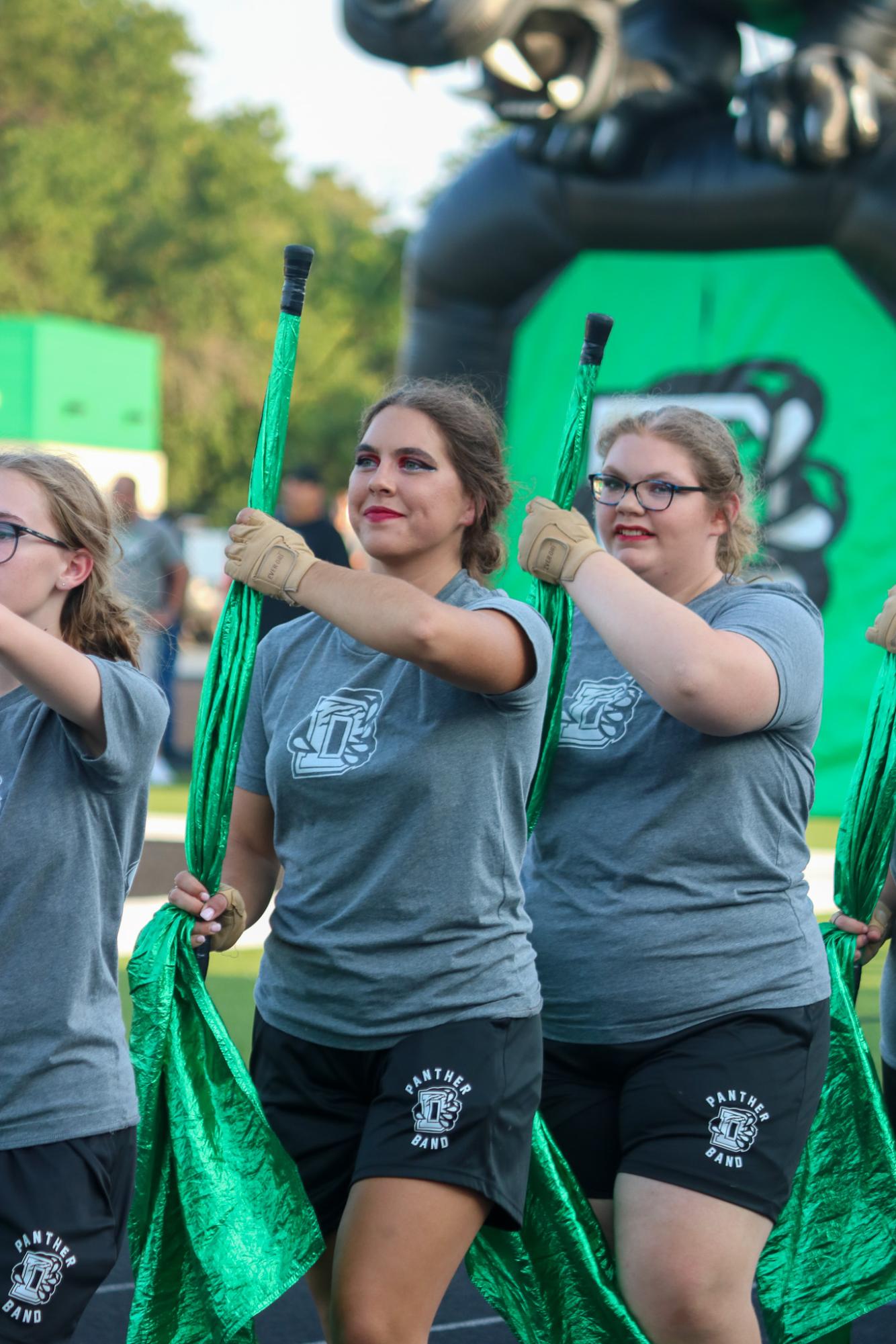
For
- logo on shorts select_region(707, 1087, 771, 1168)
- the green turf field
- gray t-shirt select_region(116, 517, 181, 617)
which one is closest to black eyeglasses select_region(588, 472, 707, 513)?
logo on shorts select_region(707, 1087, 771, 1168)

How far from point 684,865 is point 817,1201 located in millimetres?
715

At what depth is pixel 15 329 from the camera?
27.4 metres

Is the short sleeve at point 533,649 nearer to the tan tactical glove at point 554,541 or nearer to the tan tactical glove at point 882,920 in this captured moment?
the tan tactical glove at point 554,541

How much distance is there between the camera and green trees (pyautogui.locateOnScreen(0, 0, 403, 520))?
1519 inches

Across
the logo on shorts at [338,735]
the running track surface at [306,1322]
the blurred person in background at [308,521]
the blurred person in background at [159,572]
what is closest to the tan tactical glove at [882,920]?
the running track surface at [306,1322]

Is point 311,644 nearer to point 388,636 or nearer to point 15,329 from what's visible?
point 388,636

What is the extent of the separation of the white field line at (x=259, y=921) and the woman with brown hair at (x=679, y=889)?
3.07 metres

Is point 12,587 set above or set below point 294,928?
above

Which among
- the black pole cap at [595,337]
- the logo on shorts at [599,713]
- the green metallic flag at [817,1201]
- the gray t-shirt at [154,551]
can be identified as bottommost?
the gray t-shirt at [154,551]

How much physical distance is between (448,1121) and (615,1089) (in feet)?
1.39

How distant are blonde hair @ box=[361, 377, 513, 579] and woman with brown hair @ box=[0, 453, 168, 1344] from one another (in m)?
0.54

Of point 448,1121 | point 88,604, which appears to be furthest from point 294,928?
point 88,604

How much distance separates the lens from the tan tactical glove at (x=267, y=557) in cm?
230

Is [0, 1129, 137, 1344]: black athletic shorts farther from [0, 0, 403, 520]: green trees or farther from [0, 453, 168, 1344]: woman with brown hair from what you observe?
[0, 0, 403, 520]: green trees
